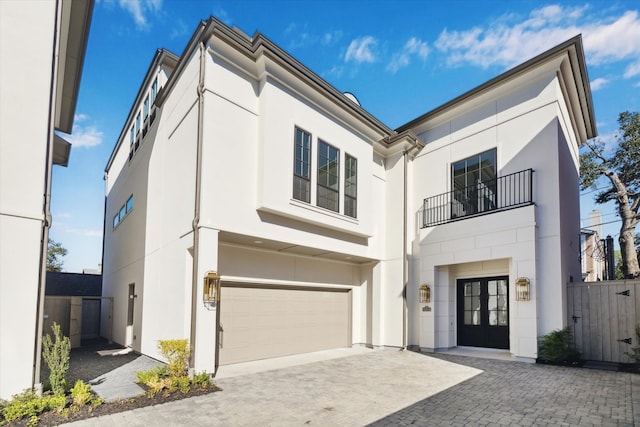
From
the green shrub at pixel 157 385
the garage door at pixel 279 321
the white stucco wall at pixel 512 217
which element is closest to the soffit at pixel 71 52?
the garage door at pixel 279 321

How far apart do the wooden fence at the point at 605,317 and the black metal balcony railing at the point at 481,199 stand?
2.48 metres

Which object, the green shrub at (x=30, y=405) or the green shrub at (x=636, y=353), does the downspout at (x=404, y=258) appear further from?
the green shrub at (x=30, y=405)

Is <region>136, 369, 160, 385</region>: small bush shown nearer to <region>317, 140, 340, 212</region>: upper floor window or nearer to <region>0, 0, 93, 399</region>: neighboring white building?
<region>0, 0, 93, 399</region>: neighboring white building

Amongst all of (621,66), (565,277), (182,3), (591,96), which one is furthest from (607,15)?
(182,3)

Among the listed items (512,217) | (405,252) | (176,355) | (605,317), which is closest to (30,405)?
(176,355)

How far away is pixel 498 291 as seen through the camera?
10.3 meters

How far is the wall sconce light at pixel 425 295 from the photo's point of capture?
10.9m

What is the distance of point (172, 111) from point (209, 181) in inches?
126

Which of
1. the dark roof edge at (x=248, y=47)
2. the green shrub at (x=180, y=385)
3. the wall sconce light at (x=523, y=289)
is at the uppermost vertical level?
the dark roof edge at (x=248, y=47)

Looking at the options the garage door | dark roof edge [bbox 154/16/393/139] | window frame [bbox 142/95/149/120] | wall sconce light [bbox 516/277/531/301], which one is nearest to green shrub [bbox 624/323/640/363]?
wall sconce light [bbox 516/277/531/301]

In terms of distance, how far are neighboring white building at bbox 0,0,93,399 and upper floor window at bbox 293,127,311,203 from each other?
15.3 feet

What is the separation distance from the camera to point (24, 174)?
5.36m

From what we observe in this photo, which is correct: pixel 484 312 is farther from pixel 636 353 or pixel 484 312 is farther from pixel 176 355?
pixel 176 355

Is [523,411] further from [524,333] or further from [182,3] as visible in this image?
[182,3]
